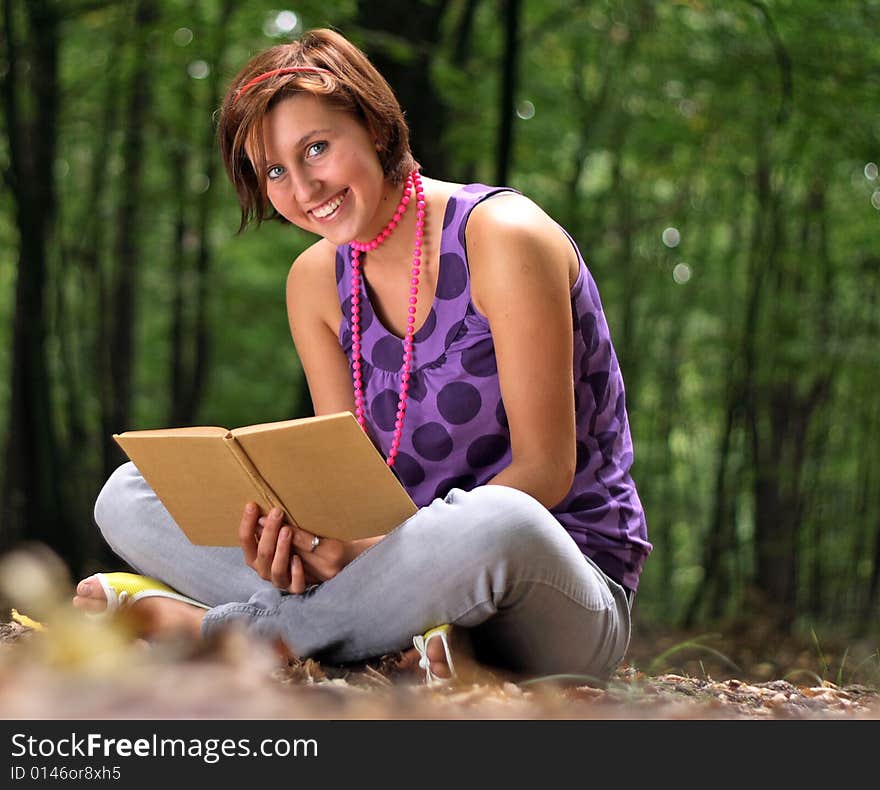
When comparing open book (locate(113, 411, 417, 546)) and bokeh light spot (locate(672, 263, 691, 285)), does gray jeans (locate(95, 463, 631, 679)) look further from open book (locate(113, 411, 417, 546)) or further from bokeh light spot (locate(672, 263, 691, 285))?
bokeh light spot (locate(672, 263, 691, 285))

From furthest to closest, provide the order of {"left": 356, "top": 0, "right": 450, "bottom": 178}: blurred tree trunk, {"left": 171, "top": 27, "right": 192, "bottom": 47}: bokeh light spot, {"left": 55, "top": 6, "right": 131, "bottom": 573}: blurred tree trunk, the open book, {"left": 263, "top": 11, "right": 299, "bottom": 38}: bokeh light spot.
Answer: {"left": 55, "top": 6, "right": 131, "bottom": 573}: blurred tree trunk → {"left": 171, "top": 27, "right": 192, "bottom": 47}: bokeh light spot → {"left": 263, "top": 11, "right": 299, "bottom": 38}: bokeh light spot → {"left": 356, "top": 0, "right": 450, "bottom": 178}: blurred tree trunk → the open book

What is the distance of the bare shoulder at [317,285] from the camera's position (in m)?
2.75

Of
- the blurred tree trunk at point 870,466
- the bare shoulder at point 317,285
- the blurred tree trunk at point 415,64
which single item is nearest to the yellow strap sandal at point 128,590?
the bare shoulder at point 317,285

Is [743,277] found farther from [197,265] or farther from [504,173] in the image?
[504,173]

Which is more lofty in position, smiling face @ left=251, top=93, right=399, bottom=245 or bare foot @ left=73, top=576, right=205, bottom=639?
smiling face @ left=251, top=93, right=399, bottom=245

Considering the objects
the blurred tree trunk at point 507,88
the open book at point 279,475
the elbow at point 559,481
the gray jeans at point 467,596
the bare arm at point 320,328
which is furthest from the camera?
the blurred tree trunk at point 507,88

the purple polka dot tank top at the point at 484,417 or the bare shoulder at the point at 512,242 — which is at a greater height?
the bare shoulder at the point at 512,242

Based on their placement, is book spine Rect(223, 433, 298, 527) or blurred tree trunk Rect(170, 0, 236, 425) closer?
book spine Rect(223, 433, 298, 527)

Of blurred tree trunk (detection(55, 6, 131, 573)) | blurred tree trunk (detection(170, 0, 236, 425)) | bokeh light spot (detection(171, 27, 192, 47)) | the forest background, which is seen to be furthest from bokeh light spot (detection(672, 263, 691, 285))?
bokeh light spot (detection(171, 27, 192, 47))

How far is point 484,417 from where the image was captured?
2424 millimetres

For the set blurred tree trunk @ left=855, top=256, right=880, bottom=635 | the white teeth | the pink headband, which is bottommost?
Answer: blurred tree trunk @ left=855, top=256, right=880, bottom=635

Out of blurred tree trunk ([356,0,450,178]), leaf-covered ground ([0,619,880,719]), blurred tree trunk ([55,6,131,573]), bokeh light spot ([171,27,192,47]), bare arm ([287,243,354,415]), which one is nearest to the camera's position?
leaf-covered ground ([0,619,880,719])

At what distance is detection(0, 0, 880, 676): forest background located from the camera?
4844mm

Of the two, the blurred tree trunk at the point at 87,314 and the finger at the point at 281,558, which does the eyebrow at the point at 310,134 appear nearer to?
the finger at the point at 281,558
